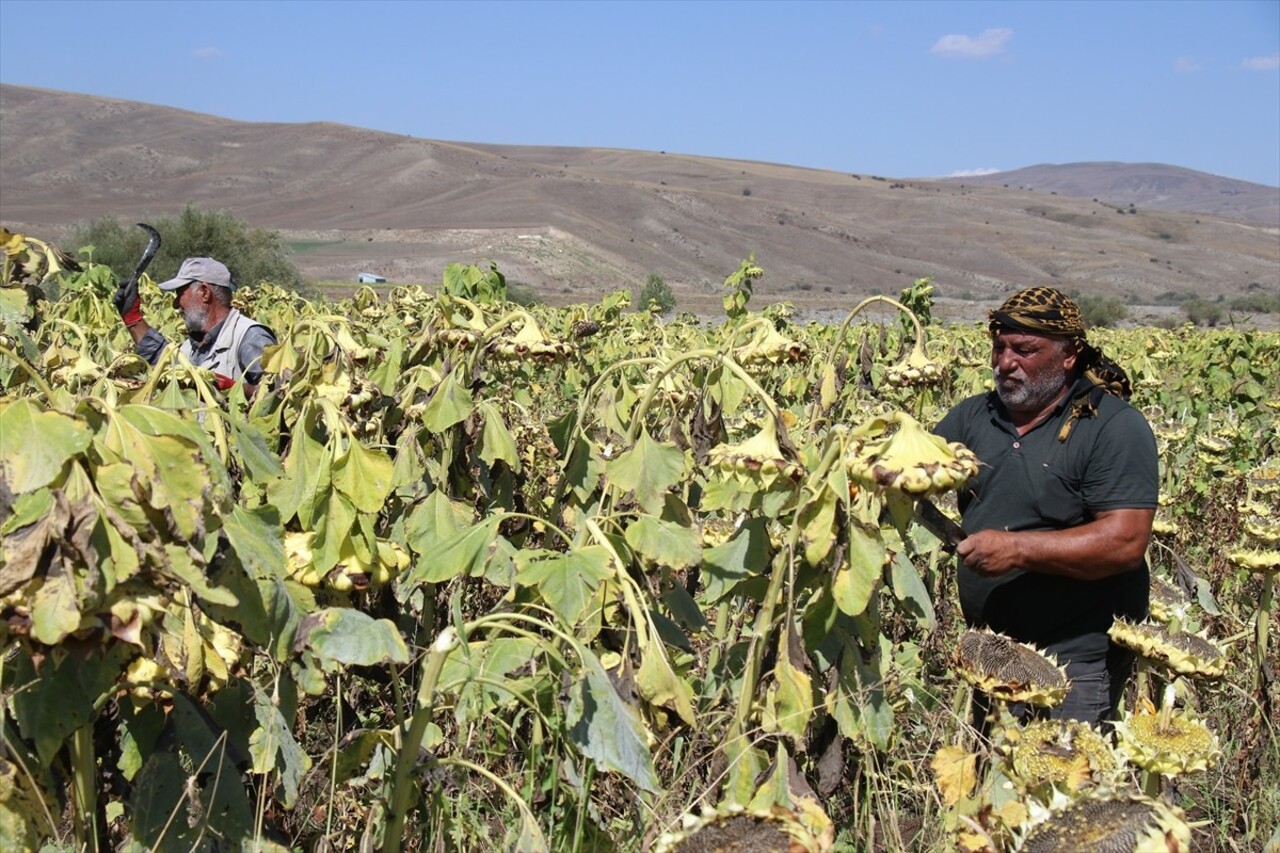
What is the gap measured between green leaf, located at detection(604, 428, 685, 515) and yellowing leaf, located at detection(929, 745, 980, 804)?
2.53 feet

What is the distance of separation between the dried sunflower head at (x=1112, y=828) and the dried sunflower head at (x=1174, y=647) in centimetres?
141

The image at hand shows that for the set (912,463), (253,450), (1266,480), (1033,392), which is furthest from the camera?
(1266,480)

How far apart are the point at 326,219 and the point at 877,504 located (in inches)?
3324

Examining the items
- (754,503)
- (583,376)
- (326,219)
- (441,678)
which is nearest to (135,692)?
(441,678)

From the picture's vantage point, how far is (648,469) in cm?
271

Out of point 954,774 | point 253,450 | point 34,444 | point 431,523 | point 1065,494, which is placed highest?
point 34,444

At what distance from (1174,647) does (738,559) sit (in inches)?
43.2

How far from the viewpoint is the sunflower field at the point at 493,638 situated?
1.60m

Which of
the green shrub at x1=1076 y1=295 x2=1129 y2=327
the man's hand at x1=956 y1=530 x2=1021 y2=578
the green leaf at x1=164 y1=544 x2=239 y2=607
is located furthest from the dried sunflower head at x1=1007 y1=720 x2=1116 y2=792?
the green shrub at x1=1076 y1=295 x2=1129 y2=327

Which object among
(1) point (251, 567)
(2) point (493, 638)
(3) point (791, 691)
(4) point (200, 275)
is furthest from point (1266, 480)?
(4) point (200, 275)

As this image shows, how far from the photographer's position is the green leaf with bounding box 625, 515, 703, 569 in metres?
2.42

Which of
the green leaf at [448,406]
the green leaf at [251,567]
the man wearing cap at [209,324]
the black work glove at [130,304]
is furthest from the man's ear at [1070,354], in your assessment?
the black work glove at [130,304]

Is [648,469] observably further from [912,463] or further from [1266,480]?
[1266,480]

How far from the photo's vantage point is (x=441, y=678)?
2236 millimetres
